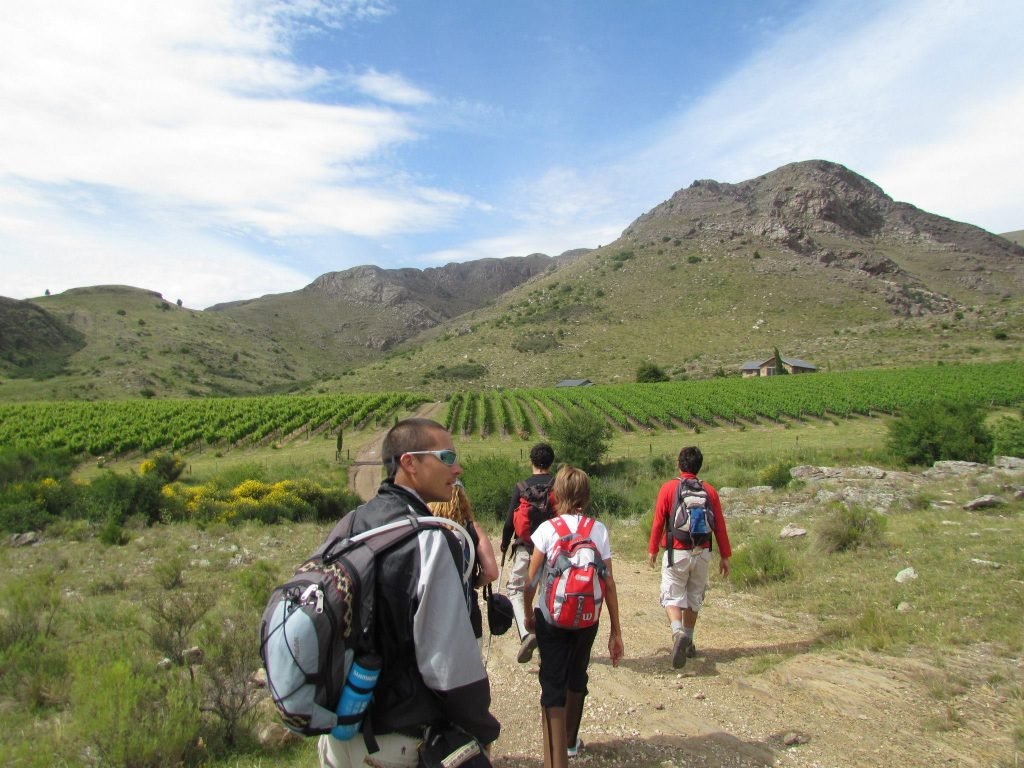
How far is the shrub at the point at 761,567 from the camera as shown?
7250 mm

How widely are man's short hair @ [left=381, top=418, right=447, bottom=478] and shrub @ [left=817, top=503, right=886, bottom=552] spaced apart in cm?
755

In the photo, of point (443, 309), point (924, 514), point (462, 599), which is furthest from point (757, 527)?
point (443, 309)

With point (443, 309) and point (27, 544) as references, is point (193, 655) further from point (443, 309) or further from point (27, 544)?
point (443, 309)

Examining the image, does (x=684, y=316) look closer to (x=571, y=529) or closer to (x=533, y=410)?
(x=533, y=410)

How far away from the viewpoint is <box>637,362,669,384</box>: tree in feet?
179

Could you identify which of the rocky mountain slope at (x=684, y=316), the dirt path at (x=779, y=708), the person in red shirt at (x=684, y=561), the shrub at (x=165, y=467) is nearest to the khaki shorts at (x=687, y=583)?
the person in red shirt at (x=684, y=561)

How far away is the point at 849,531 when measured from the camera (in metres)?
7.82

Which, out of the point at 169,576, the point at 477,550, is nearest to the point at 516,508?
the point at 477,550

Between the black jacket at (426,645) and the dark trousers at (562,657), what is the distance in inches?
64.2

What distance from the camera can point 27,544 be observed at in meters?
12.1

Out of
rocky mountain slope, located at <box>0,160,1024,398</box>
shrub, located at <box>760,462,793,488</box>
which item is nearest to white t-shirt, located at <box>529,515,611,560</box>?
shrub, located at <box>760,462,793,488</box>

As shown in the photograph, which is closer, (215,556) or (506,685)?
(506,685)

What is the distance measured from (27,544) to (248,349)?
95.4 meters

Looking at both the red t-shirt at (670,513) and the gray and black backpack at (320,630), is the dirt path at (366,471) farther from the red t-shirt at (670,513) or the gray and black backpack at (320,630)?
the gray and black backpack at (320,630)
